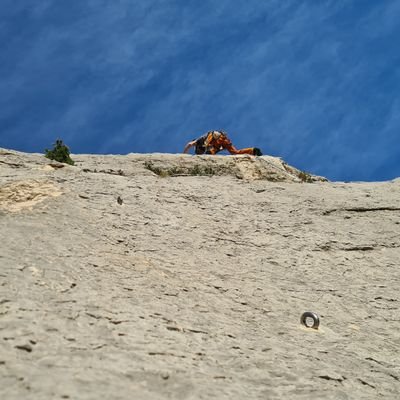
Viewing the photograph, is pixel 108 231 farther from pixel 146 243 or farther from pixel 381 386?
pixel 381 386

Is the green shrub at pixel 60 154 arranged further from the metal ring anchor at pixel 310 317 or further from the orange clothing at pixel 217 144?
the metal ring anchor at pixel 310 317

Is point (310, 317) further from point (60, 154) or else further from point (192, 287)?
point (60, 154)

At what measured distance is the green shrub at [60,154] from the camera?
51.8 feet

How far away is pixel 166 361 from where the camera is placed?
5445mm

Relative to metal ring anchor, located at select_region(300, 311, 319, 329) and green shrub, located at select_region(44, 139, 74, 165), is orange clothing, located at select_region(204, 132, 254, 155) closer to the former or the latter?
green shrub, located at select_region(44, 139, 74, 165)

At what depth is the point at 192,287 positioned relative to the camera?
26.4 feet

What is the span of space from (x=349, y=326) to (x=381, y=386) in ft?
5.74

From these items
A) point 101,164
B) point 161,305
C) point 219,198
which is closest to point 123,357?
point 161,305

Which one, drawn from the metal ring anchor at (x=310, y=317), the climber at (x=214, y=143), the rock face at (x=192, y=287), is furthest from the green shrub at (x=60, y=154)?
the metal ring anchor at (x=310, y=317)

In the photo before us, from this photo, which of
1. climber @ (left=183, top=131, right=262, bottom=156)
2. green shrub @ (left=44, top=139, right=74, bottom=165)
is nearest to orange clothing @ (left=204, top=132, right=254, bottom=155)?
climber @ (left=183, top=131, right=262, bottom=156)

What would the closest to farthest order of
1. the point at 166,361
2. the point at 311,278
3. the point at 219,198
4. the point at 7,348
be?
the point at 7,348 → the point at 166,361 → the point at 311,278 → the point at 219,198

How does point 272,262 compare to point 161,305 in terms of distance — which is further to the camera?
point 272,262

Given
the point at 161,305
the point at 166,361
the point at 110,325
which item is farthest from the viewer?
the point at 161,305

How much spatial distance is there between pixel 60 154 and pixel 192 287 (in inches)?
368
